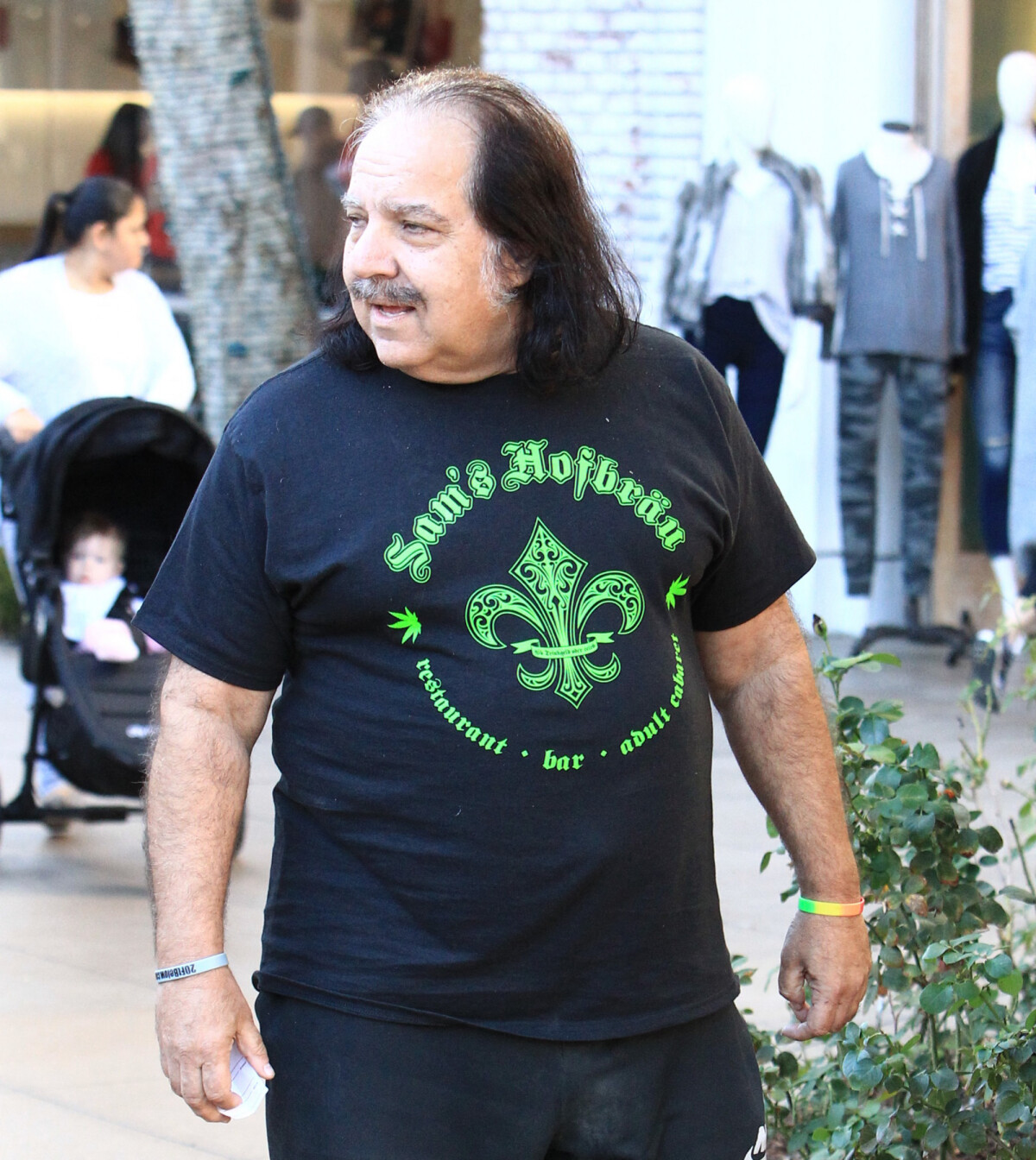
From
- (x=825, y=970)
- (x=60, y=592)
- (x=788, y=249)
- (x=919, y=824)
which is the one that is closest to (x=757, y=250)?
(x=788, y=249)

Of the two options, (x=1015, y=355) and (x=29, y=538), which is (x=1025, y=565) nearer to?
(x=1015, y=355)

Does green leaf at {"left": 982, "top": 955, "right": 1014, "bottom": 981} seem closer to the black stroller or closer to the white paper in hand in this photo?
the white paper in hand

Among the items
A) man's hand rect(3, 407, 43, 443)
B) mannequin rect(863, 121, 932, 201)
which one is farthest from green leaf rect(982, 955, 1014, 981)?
mannequin rect(863, 121, 932, 201)

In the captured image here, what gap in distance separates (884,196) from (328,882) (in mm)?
7109

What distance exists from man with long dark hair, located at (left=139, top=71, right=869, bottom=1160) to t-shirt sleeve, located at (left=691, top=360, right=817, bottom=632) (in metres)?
0.06

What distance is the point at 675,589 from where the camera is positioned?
221cm

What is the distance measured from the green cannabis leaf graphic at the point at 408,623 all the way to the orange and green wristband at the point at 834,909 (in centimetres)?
69

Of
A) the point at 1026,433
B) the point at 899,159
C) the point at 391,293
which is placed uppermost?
the point at 391,293

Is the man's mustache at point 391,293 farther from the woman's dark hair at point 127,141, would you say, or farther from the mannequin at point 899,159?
the woman's dark hair at point 127,141

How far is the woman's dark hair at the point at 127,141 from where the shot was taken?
11.8 metres

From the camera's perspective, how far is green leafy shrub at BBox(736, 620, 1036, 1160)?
273cm

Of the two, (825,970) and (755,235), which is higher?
(755,235)

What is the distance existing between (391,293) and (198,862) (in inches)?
27.7

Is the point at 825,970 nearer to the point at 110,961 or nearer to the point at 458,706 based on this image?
the point at 458,706
